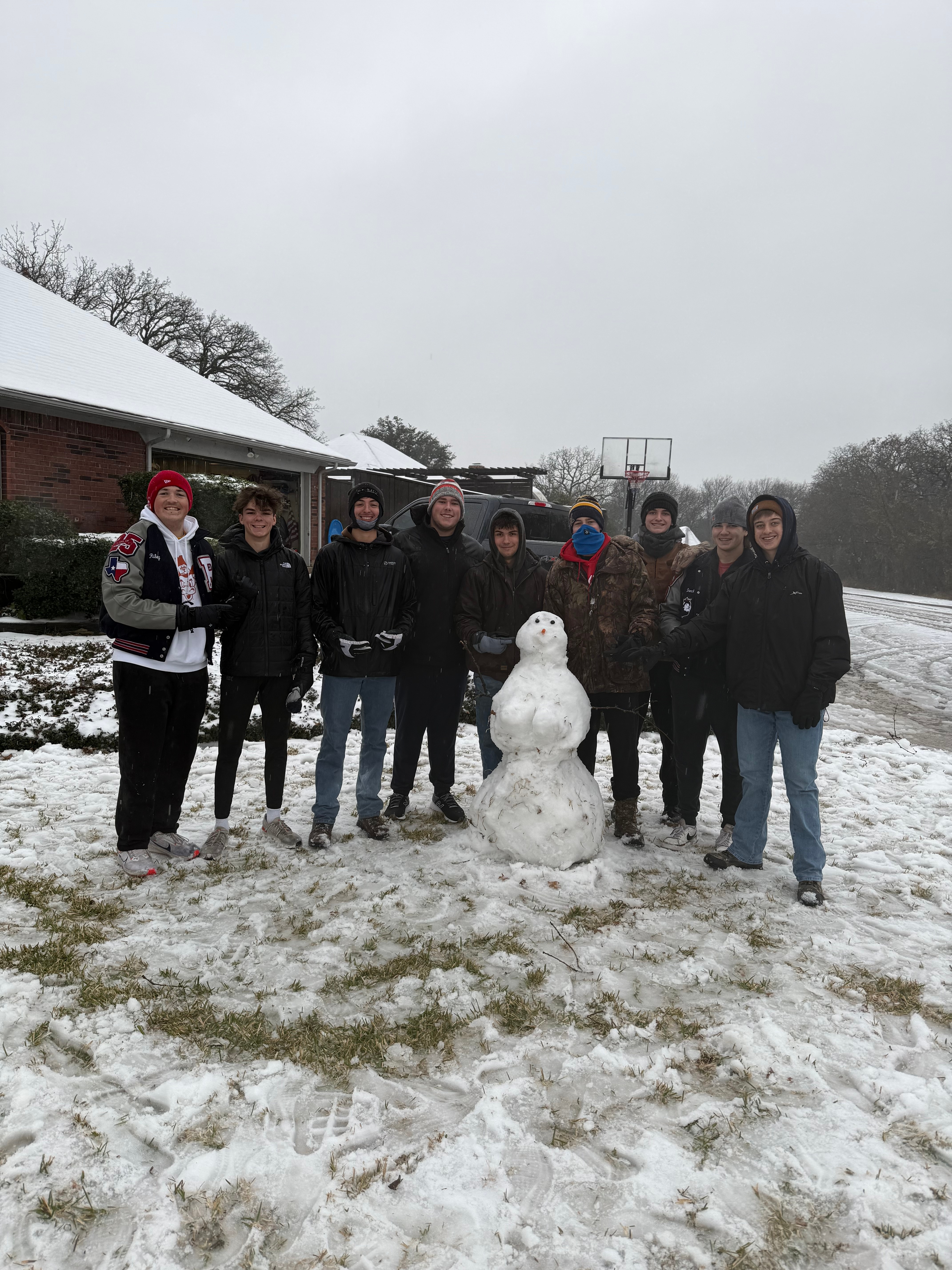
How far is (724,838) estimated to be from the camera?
4.47 meters

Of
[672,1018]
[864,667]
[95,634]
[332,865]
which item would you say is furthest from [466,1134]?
[864,667]

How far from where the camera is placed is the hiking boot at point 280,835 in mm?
4266

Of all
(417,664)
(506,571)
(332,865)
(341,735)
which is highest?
(506,571)

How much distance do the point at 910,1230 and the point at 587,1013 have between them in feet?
3.72

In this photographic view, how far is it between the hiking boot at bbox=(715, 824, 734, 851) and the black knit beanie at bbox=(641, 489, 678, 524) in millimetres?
1978

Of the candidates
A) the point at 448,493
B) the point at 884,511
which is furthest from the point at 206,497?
the point at 884,511

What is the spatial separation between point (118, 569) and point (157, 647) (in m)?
0.43

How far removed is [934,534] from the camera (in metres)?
34.9

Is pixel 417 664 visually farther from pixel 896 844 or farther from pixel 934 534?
pixel 934 534

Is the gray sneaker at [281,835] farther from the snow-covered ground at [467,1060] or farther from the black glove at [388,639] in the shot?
the black glove at [388,639]

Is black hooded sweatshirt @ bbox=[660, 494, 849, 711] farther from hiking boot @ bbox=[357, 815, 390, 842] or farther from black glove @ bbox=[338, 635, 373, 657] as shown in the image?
hiking boot @ bbox=[357, 815, 390, 842]

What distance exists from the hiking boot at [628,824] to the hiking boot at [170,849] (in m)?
2.47

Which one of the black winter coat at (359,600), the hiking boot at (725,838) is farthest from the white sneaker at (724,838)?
the black winter coat at (359,600)

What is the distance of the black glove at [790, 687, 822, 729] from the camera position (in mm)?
3656
